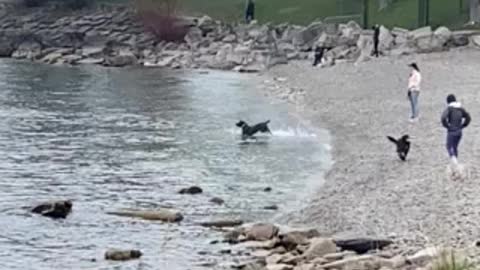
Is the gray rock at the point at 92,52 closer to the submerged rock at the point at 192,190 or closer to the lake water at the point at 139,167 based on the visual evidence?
the lake water at the point at 139,167

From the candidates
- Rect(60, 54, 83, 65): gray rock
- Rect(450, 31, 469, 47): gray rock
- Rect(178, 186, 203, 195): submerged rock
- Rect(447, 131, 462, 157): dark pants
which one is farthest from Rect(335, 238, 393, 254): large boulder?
Rect(60, 54, 83, 65): gray rock

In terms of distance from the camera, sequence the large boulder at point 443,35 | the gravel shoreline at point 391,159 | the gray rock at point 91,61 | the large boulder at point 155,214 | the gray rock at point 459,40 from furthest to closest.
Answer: the gray rock at point 91,61 → the gray rock at point 459,40 → the large boulder at point 443,35 → the large boulder at point 155,214 → the gravel shoreline at point 391,159

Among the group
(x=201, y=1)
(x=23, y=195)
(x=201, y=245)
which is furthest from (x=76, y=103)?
(x=201, y=1)

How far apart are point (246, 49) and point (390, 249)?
222 feet

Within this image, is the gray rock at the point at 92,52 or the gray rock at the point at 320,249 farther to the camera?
the gray rock at the point at 92,52

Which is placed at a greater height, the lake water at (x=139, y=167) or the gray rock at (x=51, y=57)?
the gray rock at (x=51, y=57)

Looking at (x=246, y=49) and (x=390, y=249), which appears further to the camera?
(x=246, y=49)

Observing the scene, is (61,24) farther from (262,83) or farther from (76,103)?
(76,103)

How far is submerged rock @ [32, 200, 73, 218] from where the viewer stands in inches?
1144

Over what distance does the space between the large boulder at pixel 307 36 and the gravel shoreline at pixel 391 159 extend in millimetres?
20667

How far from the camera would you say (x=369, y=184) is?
30.6 meters

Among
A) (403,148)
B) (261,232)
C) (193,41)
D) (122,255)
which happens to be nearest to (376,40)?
(193,41)

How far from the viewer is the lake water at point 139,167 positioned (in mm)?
25484

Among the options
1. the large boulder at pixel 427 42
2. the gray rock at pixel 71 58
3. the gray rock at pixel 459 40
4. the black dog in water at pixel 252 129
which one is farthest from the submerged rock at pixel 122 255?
the gray rock at pixel 71 58
